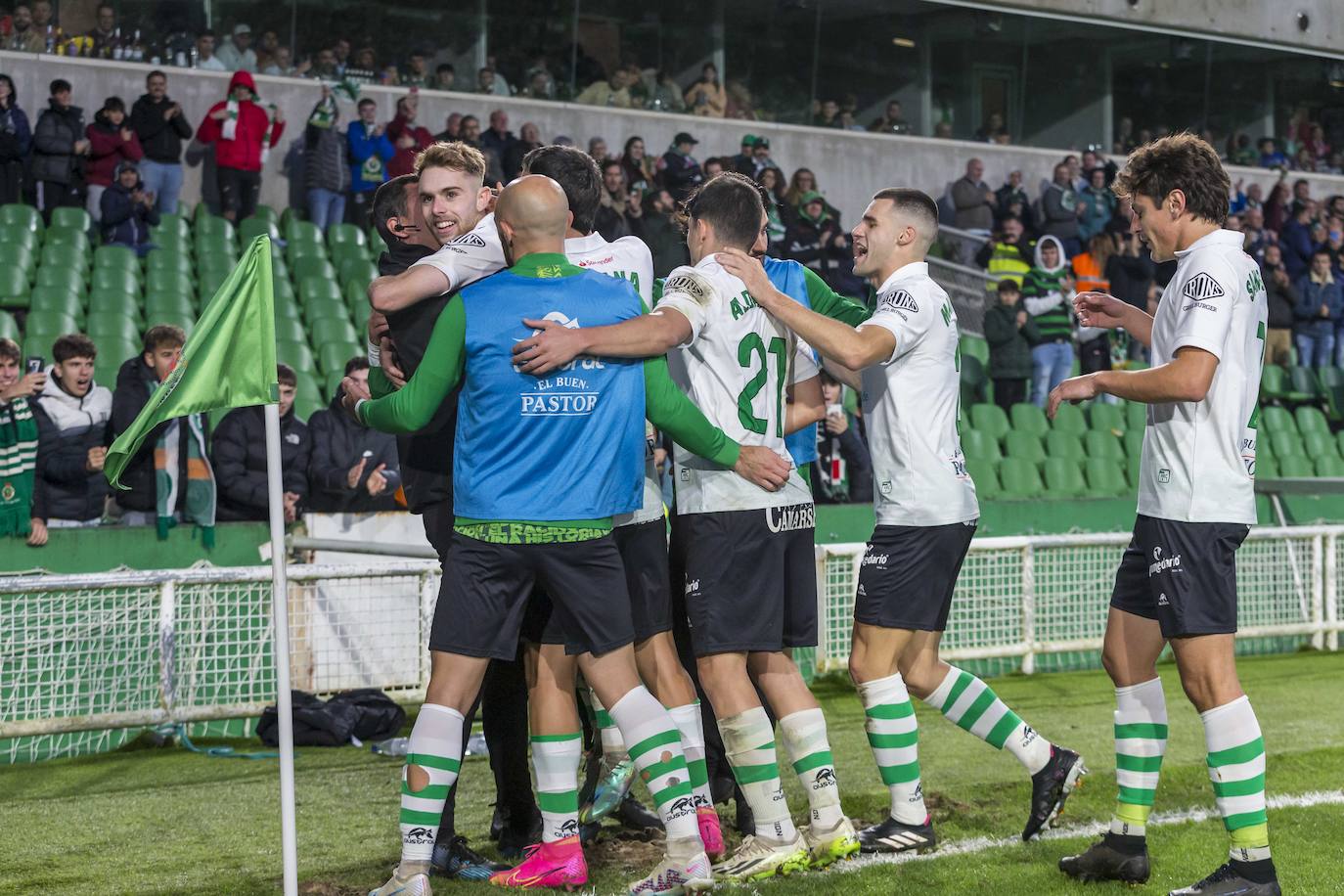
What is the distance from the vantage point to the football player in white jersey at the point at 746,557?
471 cm

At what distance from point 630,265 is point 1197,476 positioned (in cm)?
190

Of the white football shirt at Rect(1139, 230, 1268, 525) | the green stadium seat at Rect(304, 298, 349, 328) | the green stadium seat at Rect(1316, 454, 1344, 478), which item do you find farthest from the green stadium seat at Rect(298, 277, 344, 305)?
the green stadium seat at Rect(1316, 454, 1344, 478)

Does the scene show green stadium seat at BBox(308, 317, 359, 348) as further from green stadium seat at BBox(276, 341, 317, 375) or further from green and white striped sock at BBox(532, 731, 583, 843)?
green and white striped sock at BBox(532, 731, 583, 843)

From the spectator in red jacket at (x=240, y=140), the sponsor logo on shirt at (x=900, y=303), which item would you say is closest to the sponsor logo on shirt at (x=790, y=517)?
the sponsor logo on shirt at (x=900, y=303)

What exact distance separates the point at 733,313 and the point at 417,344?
3.40ft

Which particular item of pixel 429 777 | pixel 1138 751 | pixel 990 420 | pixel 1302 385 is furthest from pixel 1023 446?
pixel 429 777

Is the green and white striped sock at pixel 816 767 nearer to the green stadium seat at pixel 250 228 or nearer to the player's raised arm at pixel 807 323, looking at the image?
the player's raised arm at pixel 807 323

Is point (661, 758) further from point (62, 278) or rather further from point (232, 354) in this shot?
point (62, 278)

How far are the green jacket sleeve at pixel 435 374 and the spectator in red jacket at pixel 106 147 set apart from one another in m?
11.4

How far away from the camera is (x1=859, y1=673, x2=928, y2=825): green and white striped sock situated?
489 centimetres

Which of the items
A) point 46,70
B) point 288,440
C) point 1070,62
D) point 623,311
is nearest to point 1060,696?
point 288,440

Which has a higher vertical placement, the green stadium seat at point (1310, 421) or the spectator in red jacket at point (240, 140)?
the spectator in red jacket at point (240, 140)

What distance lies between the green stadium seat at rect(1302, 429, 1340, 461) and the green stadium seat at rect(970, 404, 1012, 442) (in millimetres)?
4797

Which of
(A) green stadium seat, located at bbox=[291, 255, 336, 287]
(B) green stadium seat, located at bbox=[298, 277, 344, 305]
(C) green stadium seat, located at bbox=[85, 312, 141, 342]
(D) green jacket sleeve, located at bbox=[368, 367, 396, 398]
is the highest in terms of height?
(A) green stadium seat, located at bbox=[291, 255, 336, 287]
